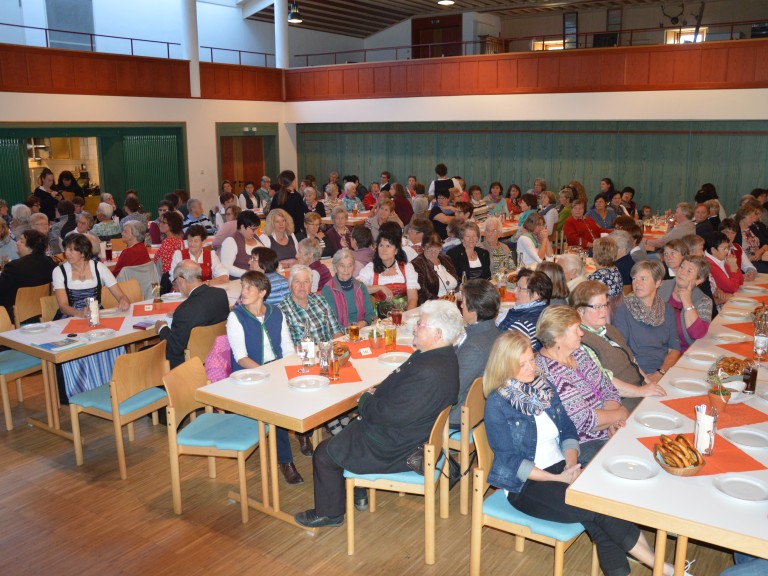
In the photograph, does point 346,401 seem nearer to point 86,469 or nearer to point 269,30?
point 86,469

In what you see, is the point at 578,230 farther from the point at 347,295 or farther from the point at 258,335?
the point at 258,335

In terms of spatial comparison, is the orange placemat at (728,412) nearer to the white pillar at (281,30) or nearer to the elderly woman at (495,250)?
the elderly woman at (495,250)

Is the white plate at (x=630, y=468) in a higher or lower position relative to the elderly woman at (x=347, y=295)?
lower

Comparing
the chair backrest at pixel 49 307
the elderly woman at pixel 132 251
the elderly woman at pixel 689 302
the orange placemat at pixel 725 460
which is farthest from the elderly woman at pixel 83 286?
the elderly woman at pixel 689 302

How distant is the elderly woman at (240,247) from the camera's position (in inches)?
277

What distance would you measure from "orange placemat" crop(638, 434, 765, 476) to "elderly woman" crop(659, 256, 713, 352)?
188 centimetres

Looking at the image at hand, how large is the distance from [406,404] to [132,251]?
14.9 feet

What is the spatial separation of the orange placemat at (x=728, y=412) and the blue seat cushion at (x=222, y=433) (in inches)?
94.5

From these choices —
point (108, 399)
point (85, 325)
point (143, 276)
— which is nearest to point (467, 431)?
A: point (108, 399)

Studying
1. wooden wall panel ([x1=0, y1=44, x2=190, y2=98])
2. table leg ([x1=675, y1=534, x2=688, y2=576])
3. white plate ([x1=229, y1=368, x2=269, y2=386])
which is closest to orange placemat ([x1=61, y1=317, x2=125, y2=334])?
white plate ([x1=229, y1=368, x2=269, y2=386])

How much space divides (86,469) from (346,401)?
2.22m

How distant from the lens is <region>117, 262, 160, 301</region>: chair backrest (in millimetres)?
6754

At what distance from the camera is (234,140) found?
1683 centimetres

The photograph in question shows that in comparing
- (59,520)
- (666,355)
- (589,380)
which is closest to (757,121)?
(666,355)
